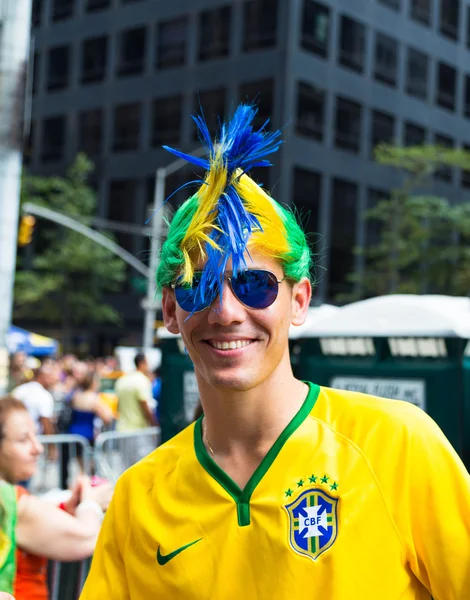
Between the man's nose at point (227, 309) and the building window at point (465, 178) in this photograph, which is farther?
the building window at point (465, 178)

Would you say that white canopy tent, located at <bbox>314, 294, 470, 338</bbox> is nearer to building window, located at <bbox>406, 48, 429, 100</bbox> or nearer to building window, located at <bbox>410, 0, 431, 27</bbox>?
building window, located at <bbox>406, 48, 429, 100</bbox>

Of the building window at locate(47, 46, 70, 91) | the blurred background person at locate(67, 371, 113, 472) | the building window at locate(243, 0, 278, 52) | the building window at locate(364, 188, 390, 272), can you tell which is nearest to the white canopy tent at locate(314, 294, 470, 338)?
the blurred background person at locate(67, 371, 113, 472)

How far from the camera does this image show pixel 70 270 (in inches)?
1437

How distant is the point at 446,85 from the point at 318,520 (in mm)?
42658

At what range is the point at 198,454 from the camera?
212 cm

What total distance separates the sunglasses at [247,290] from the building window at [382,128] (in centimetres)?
3756

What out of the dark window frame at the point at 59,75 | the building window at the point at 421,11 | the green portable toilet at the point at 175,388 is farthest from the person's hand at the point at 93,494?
the dark window frame at the point at 59,75

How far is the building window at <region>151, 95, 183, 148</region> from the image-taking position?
38469 mm

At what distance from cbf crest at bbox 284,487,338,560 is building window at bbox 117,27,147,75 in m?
40.1

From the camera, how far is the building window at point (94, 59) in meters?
41.8

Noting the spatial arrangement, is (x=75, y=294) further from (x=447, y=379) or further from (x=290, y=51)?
(x=447, y=379)

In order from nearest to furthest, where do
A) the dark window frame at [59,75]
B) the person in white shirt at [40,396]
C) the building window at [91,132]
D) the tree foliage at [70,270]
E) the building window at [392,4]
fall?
the person in white shirt at [40,396]
the tree foliage at [70,270]
the building window at [392,4]
the building window at [91,132]
the dark window frame at [59,75]

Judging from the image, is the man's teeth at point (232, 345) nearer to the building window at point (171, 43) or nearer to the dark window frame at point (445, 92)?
the building window at point (171, 43)

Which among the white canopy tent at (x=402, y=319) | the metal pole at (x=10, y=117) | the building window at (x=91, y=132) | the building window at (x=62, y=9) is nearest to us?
the white canopy tent at (x=402, y=319)
